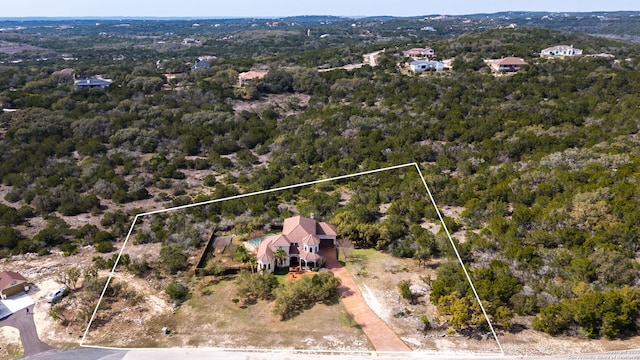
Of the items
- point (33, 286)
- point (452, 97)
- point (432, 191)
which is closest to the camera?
point (33, 286)

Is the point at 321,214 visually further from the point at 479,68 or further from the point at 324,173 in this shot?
the point at 479,68

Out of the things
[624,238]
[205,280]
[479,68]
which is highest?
[479,68]

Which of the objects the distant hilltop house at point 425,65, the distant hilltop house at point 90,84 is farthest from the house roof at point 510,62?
the distant hilltop house at point 90,84

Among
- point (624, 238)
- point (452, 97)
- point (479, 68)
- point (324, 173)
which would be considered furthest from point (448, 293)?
point (479, 68)

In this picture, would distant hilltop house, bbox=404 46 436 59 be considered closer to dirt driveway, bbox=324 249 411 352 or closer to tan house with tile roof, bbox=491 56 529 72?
tan house with tile roof, bbox=491 56 529 72

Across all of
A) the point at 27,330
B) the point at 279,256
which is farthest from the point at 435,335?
the point at 27,330

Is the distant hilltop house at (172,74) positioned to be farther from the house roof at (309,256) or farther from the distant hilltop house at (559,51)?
the distant hilltop house at (559,51)
